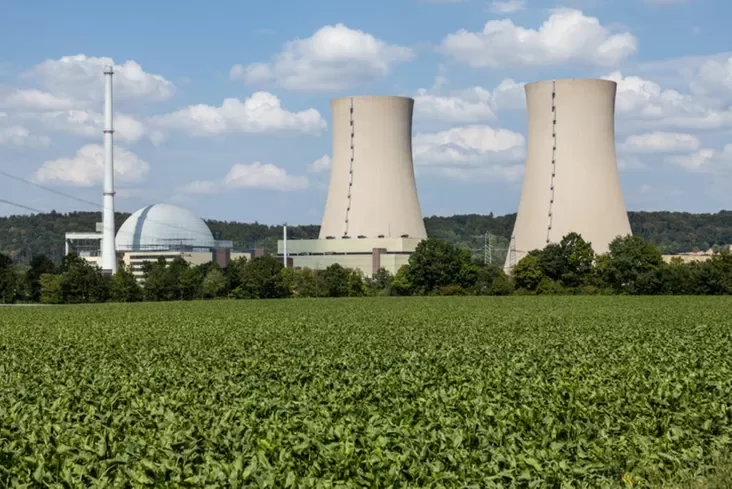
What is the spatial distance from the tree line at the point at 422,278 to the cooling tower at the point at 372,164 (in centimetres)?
727

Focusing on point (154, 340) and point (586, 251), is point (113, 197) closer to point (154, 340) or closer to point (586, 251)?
point (586, 251)

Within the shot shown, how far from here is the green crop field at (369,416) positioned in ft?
19.1

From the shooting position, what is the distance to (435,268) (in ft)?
180

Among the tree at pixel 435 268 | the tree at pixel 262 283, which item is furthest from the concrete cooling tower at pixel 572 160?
the tree at pixel 262 283

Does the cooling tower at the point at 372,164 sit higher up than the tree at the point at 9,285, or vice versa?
the cooling tower at the point at 372,164

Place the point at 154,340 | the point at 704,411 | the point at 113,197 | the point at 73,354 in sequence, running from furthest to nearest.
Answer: the point at 113,197 → the point at 154,340 → the point at 73,354 → the point at 704,411

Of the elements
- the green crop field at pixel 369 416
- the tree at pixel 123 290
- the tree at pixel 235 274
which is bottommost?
the green crop field at pixel 369 416

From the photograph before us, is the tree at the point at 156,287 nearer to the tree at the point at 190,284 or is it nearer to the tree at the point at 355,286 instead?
the tree at the point at 190,284

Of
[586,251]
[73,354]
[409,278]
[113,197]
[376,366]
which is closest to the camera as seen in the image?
[376,366]

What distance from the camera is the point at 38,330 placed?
23031mm

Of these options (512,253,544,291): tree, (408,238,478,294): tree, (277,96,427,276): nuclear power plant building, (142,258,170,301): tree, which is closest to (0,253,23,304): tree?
(142,258,170,301): tree

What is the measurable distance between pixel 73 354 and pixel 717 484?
10.3 m

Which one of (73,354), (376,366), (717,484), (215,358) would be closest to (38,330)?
Result: (73,354)

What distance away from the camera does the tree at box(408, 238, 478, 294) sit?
180ft
